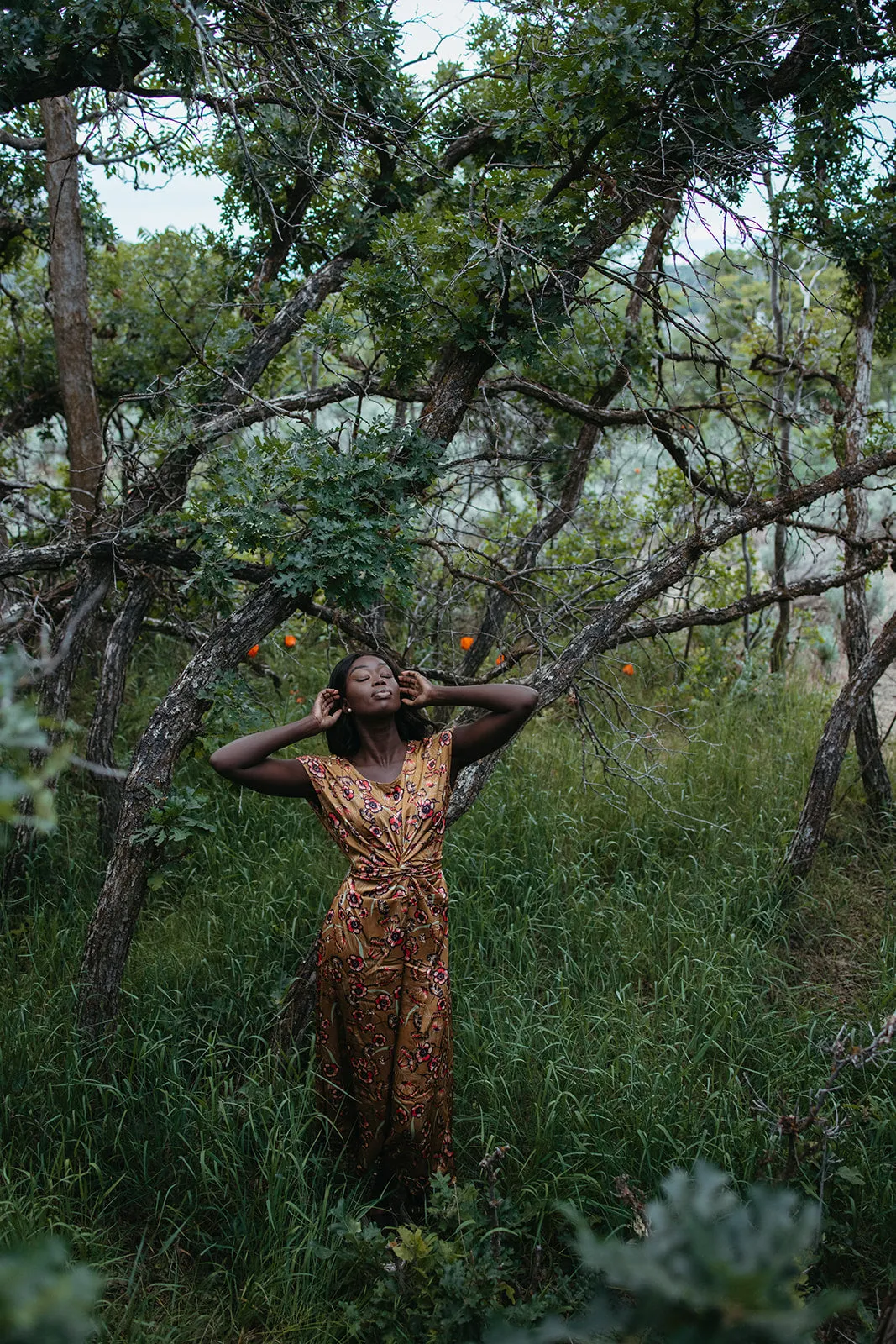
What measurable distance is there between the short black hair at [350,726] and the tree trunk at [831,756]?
210 centimetres

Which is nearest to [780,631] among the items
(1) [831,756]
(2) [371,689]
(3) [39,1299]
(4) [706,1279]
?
(1) [831,756]

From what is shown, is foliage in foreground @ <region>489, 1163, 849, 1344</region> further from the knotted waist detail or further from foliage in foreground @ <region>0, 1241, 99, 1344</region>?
the knotted waist detail

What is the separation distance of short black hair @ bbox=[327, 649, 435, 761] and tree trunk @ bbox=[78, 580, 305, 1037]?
537 mm

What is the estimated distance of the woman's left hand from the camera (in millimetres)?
3203

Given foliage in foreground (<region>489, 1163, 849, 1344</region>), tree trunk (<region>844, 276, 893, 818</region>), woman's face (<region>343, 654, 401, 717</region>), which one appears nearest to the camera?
foliage in foreground (<region>489, 1163, 849, 1344</region>)

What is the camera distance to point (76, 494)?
18.6ft

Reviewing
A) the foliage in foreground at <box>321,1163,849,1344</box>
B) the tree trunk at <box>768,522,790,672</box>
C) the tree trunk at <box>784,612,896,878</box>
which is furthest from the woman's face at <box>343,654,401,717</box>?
the tree trunk at <box>768,522,790,672</box>

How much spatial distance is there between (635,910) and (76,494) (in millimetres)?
3688

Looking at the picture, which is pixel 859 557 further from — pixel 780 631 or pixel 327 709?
pixel 327 709

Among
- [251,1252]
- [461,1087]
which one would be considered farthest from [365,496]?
[251,1252]

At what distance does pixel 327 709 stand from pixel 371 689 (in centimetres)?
18

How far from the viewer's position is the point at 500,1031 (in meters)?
3.71

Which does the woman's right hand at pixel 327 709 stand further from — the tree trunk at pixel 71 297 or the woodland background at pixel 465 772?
the tree trunk at pixel 71 297

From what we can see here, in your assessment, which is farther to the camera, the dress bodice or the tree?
the tree
